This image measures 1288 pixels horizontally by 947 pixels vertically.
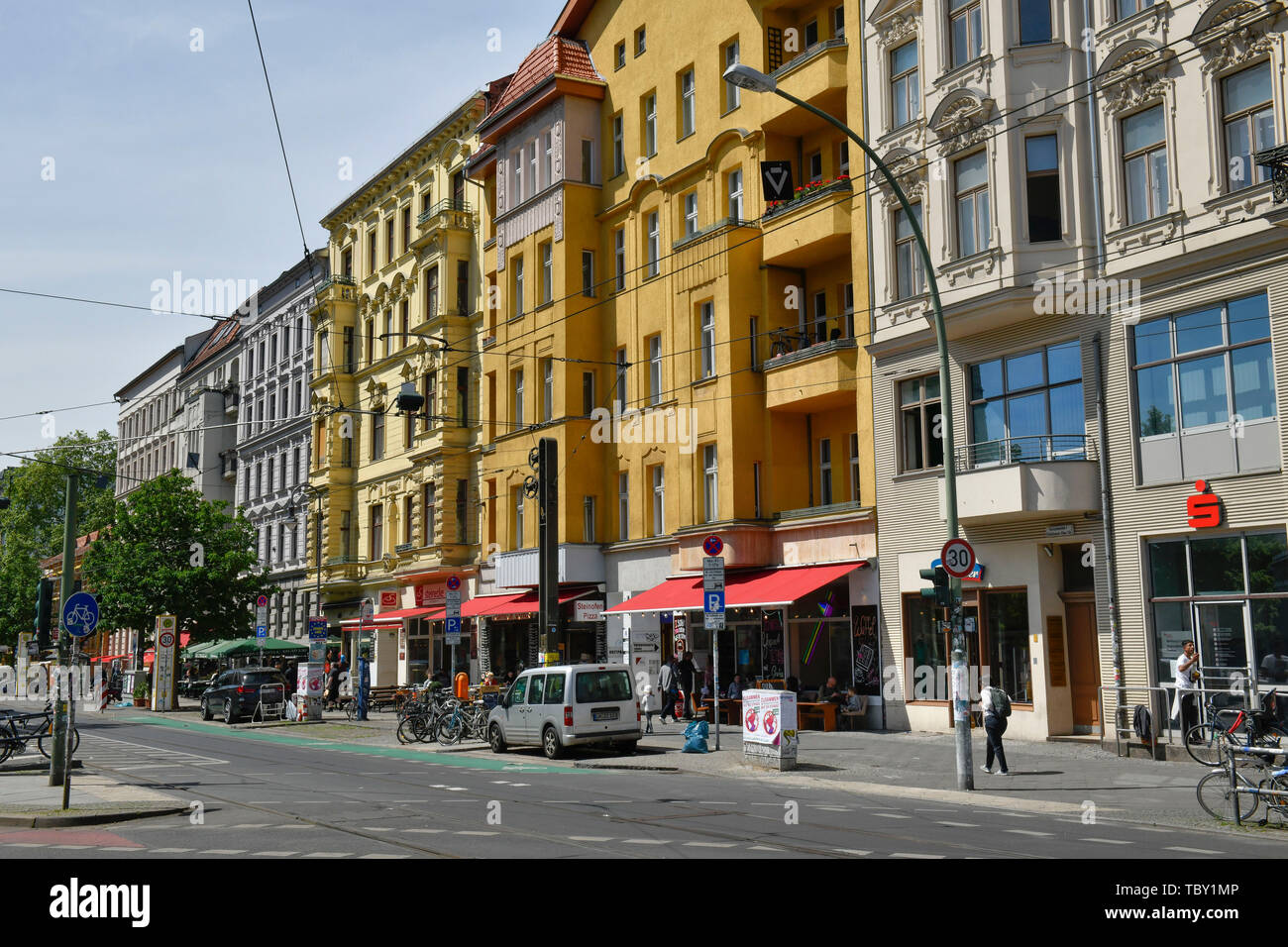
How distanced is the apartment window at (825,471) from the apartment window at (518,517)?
492 inches

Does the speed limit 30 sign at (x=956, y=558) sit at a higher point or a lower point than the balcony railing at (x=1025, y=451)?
lower

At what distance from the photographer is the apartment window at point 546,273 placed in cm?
4044

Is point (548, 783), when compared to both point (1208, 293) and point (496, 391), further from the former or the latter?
point (496, 391)

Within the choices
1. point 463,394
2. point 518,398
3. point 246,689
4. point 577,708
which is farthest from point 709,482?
point 246,689

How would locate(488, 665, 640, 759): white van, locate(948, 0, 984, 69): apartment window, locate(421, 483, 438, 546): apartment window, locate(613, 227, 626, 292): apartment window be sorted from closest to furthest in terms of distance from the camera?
locate(488, 665, 640, 759): white van < locate(948, 0, 984, 69): apartment window < locate(613, 227, 626, 292): apartment window < locate(421, 483, 438, 546): apartment window

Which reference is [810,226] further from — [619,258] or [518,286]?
[518,286]

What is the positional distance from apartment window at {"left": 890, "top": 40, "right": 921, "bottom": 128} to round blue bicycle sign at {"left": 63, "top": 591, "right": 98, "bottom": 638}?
19170 millimetres

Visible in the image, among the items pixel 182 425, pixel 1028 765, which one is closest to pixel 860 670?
pixel 1028 765

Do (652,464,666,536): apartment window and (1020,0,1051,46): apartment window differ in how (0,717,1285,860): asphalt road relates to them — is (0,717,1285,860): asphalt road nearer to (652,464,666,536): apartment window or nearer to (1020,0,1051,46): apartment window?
(652,464,666,536): apartment window

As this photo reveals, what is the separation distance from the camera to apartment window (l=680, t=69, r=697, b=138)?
3559 cm

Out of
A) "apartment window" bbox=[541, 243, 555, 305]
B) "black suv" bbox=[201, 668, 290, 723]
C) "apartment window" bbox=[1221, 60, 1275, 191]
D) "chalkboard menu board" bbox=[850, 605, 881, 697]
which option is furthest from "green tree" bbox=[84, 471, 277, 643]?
"apartment window" bbox=[1221, 60, 1275, 191]

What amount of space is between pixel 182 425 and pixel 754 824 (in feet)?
234

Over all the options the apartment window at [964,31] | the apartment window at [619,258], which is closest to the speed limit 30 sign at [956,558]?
the apartment window at [964,31]

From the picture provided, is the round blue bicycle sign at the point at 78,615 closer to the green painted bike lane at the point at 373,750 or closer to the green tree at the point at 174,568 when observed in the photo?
the green painted bike lane at the point at 373,750
